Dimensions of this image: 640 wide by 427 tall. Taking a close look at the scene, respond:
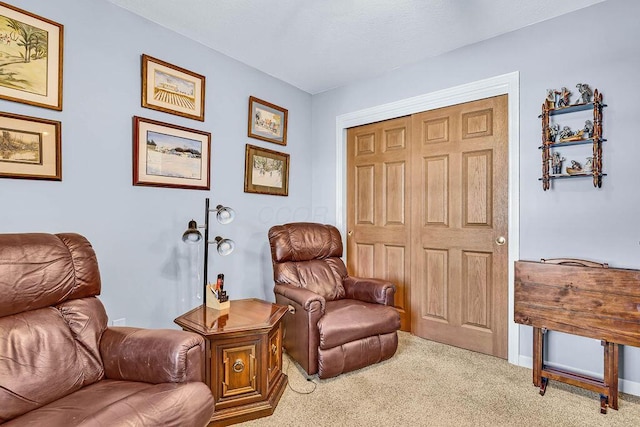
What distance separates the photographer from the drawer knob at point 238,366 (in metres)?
1.84

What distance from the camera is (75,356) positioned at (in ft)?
4.82

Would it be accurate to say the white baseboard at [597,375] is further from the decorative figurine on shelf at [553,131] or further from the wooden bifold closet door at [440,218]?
the decorative figurine on shelf at [553,131]

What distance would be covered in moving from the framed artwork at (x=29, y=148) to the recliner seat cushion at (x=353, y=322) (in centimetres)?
190

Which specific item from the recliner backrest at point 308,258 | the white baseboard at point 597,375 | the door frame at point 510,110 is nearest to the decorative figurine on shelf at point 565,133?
the door frame at point 510,110

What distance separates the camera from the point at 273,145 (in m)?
3.41

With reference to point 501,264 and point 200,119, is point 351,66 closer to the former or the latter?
point 200,119

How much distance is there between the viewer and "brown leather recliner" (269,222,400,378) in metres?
2.22

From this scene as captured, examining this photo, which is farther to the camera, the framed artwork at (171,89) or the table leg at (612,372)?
the framed artwork at (171,89)

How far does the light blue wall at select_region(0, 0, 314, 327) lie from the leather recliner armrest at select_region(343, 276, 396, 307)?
972mm

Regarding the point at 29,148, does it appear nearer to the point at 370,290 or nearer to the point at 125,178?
the point at 125,178

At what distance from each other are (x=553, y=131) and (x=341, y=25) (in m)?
1.72

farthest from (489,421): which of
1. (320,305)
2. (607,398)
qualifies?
(320,305)

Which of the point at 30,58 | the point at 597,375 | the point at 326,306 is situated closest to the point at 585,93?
the point at 597,375

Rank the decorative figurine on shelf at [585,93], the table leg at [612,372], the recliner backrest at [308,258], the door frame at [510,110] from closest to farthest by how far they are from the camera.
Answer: the table leg at [612,372], the decorative figurine on shelf at [585,93], the door frame at [510,110], the recliner backrest at [308,258]
